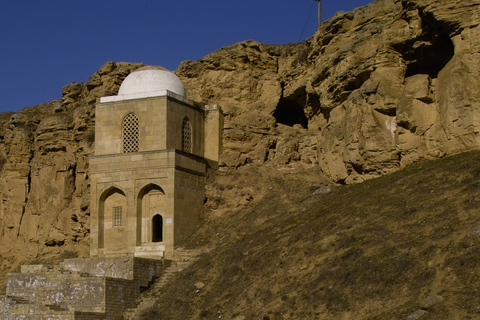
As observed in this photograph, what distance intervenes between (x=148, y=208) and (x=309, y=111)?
26.8ft

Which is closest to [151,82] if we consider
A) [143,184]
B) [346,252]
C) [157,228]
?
[143,184]

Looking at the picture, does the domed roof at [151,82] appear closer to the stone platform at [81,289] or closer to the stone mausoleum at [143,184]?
the stone mausoleum at [143,184]

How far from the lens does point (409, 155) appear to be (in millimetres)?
27797

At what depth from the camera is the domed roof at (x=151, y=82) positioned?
3269 cm

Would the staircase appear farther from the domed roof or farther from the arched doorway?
the domed roof

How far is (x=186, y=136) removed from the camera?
33094 mm

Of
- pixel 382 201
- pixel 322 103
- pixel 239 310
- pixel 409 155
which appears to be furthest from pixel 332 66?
pixel 239 310

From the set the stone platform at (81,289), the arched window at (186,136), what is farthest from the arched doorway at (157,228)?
the arched window at (186,136)

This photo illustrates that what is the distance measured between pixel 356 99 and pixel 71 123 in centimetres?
1428

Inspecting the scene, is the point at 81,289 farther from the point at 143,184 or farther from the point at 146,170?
the point at 146,170

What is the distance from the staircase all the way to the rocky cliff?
5.22 meters

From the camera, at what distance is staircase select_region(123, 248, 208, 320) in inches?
1056

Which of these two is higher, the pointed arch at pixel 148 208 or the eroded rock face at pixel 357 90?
the eroded rock face at pixel 357 90

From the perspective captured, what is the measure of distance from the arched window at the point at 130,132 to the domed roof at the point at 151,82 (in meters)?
1.12
